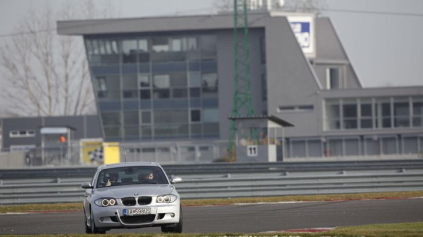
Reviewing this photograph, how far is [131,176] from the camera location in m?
16.5

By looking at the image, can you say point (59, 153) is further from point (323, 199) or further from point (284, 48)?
point (323, 199)

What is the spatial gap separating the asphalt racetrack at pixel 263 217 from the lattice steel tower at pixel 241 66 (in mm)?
38000

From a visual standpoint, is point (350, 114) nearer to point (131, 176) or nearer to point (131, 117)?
point (131, 117)

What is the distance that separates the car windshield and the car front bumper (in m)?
1.23

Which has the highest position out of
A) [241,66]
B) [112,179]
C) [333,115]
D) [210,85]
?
[241,66]

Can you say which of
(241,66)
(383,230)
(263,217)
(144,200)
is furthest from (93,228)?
(241,66)

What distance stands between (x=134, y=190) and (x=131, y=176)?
136 centimetres

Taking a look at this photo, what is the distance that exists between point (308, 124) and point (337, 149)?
10.6 feet

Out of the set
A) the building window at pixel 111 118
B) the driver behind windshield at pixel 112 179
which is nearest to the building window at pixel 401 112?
the building window at pixel 111 118

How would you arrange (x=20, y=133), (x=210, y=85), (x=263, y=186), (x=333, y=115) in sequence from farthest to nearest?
(x=20, y=133)
(x=210, y=85)
(x=333, y=115)
(x=263, y=186)

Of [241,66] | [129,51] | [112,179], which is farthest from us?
[129,51]

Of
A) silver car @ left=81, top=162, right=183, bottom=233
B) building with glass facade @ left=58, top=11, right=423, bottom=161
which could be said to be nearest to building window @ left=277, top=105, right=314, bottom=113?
building with glass facade @ left=58, top=11, right=423, bottom=161

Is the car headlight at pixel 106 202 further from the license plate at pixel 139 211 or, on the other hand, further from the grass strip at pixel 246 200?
the grass strip at pixel 246 200

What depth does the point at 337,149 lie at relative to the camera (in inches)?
2301
